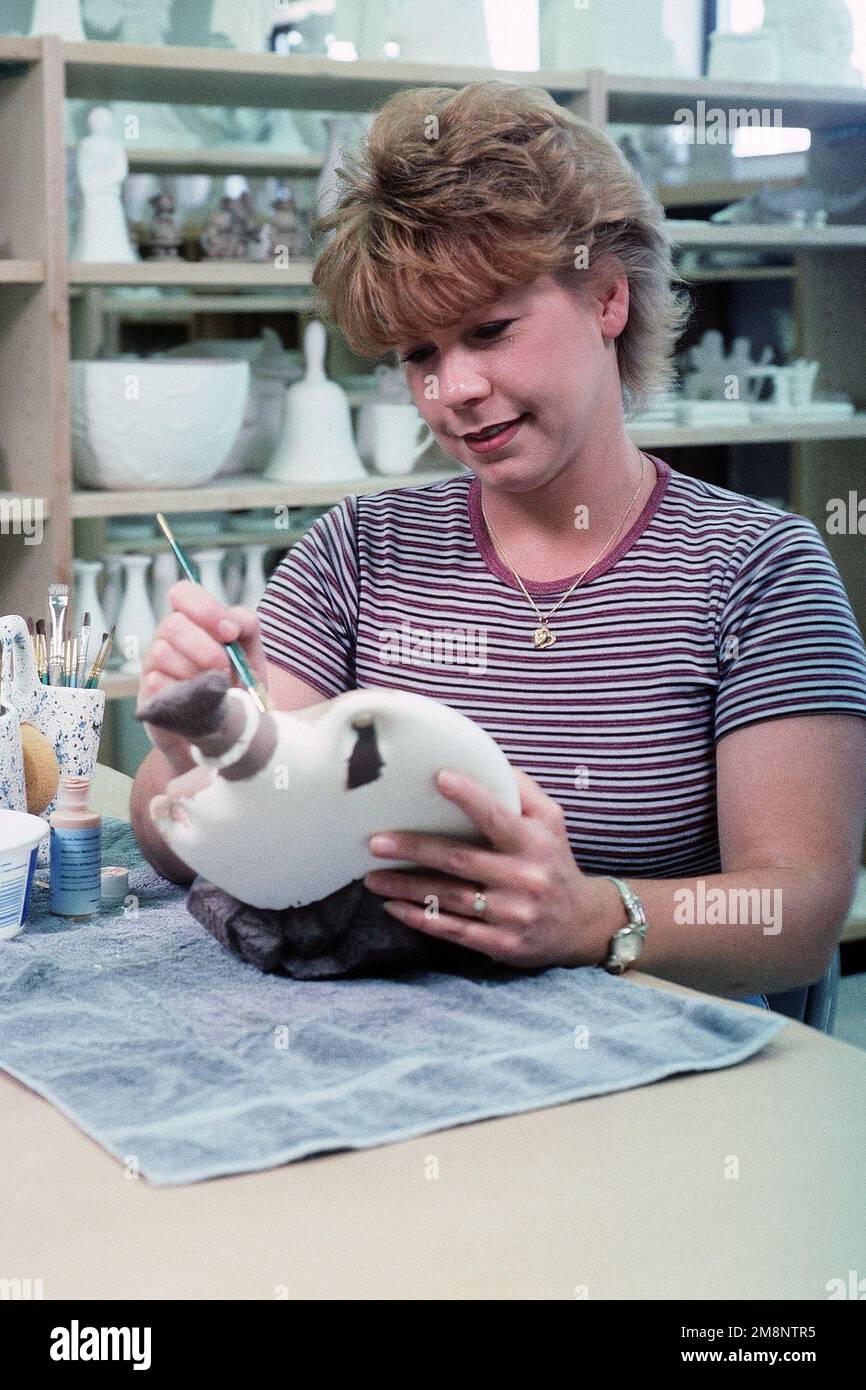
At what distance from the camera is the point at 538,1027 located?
94 centimetres

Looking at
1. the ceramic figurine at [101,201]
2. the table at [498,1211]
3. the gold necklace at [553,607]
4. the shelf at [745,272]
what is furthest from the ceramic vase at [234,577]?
the table at [498,1211]

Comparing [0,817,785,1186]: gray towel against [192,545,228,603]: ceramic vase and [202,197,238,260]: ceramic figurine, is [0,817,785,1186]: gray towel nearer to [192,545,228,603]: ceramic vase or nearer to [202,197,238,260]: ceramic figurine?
[192,545,228,603]: ceramic vase

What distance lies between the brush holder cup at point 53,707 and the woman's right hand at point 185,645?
0.24 metres

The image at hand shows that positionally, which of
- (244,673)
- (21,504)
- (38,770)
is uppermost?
(21,504)

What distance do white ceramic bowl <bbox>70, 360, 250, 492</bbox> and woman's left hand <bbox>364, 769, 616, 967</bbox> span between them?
1495 mm

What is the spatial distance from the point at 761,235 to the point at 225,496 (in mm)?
1161

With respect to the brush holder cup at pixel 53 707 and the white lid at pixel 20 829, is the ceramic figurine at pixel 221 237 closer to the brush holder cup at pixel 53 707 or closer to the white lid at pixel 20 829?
the brush holder cup at pixel 53 707

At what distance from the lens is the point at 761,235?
2873 mm

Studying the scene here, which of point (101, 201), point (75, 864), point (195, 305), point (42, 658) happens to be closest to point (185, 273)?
point (101, 201)

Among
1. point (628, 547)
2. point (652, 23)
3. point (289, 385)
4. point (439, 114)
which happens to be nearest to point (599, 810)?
point (628, 547)

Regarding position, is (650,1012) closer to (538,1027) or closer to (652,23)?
(538,1027)

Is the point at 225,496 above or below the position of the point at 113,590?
above

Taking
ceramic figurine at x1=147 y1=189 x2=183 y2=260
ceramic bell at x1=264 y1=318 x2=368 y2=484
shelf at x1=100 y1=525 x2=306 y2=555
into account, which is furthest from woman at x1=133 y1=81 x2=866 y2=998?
shelf at x1=100 y1=525 x2=306 y2=555

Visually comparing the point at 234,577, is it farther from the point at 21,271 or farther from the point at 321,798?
the point at 321,798
